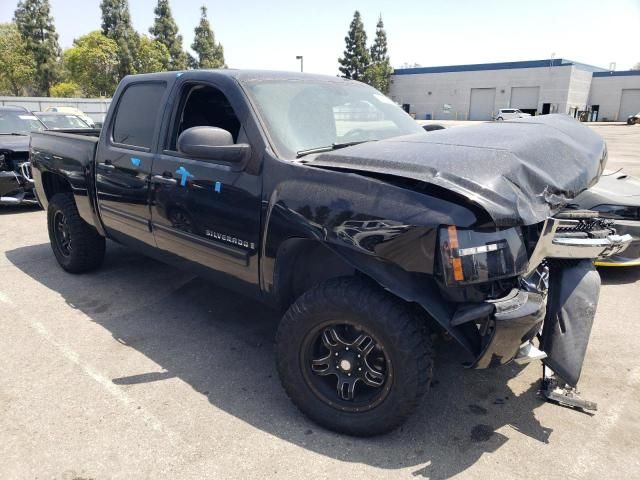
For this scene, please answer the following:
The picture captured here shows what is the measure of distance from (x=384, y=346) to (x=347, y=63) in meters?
69.1

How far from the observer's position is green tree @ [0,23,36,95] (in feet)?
140

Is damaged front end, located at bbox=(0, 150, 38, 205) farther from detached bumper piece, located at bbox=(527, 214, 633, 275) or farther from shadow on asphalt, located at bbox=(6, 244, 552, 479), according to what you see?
detached bumper piece, located at bbox=(527, 214, 633, 275)

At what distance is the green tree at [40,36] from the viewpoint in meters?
42.8

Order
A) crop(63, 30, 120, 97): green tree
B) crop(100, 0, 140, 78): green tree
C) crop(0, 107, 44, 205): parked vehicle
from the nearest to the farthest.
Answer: crop(0, 107, 44, 205): parked vehicle → crop(63, 30, 120, 97): green tree → crop(100, 0, 140, 78): green tree

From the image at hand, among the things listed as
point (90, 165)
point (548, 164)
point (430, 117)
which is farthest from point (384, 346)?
point (430, 117)

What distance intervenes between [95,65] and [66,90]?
6.63 meters

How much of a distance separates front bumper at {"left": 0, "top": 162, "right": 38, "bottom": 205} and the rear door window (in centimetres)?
472

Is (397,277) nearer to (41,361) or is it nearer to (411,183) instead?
(411,183)

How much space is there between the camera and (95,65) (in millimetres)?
42906

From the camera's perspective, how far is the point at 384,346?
7.93 feet

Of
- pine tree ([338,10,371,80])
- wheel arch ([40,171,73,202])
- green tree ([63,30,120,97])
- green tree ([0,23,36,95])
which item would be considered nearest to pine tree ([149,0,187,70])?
green tree ([63,30,120,97])

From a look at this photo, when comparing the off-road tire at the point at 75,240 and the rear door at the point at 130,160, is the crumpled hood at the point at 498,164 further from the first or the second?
the off-road tire at the point at 75,240

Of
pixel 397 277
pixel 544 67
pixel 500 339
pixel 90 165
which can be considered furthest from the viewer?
pixel 544 67

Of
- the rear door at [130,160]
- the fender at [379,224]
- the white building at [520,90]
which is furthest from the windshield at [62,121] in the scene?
the white building at [520,90]
